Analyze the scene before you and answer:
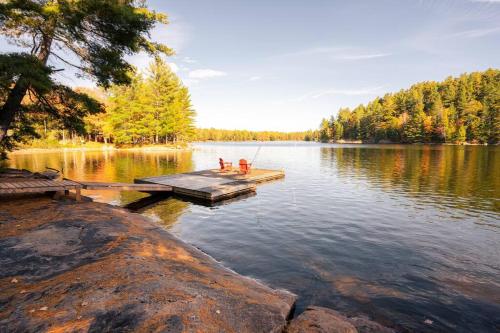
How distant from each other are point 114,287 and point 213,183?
48.7 feet

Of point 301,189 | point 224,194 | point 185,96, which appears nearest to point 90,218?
point 224,194

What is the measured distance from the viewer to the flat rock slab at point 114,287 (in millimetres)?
3822

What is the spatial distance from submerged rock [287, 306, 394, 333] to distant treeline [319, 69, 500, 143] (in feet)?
390

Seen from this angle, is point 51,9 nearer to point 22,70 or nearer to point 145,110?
point 22,70

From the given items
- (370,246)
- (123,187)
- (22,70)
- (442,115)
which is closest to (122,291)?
(370,246)

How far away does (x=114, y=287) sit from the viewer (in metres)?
4.68

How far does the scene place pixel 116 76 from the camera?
Result: 44.5 ft

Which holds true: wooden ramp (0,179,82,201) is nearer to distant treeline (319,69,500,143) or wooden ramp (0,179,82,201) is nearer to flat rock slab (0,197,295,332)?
flat rock slab (0,197,295,332)

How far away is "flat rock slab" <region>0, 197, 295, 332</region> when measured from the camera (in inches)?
150

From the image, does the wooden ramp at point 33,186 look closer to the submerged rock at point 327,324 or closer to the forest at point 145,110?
the submerged rock at point 327,324

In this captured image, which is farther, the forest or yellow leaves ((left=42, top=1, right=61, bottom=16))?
the forest

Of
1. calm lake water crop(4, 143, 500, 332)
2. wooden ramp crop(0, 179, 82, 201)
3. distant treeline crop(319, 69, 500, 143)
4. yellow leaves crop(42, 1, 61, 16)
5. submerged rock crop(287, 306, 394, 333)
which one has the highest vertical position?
distant treeline crop(319, 69, 500, 143)

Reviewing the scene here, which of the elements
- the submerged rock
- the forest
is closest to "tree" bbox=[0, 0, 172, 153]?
the submerged rock

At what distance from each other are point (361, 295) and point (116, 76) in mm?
13731
